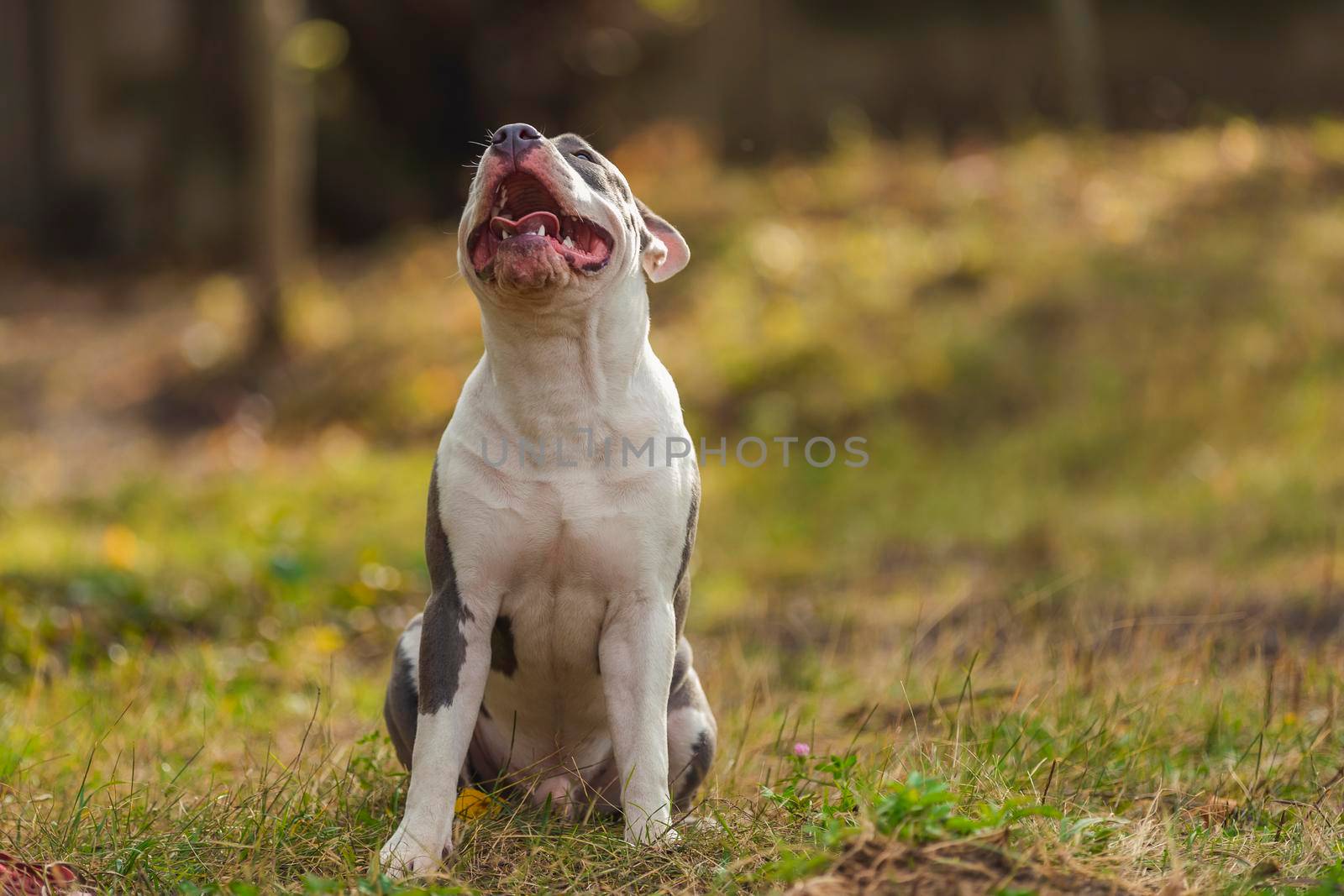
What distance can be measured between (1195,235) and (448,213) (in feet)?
24.4

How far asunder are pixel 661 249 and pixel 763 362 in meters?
6.49

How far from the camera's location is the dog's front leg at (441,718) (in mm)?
3250

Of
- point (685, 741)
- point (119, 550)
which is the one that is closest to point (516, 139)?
point (685, 741)

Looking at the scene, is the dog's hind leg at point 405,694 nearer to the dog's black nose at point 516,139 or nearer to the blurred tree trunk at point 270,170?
the dog's black nose at point 516,139

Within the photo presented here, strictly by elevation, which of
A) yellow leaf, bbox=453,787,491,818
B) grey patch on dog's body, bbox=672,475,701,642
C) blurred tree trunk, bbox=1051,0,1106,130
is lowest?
yellow leaf, bbox=453,787,491,818

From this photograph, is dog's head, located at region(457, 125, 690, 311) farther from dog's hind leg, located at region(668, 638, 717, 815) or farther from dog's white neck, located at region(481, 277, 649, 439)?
dog's hind leg, located at region(668, 638, 717, 815)

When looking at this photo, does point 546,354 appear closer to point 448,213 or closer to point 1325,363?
point 1325,363

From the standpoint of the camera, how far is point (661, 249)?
3703 millimetres

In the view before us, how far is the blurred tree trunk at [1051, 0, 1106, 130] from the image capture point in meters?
12.9

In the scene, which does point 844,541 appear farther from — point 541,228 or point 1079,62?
→ point 1079,62

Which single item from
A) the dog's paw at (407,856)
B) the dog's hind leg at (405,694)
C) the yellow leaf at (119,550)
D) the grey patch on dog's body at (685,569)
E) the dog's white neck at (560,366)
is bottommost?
the yellow leaf at (119,550)

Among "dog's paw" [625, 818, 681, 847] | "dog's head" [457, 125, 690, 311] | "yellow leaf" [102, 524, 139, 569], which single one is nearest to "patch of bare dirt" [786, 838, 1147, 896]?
"dog's paw" [625, 818, 681, 847]

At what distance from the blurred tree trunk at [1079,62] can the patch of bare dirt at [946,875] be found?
11.1 metres

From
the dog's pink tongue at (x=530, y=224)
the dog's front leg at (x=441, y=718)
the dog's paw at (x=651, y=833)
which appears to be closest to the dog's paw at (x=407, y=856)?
the dog's front leg at (x=441, y=718)
